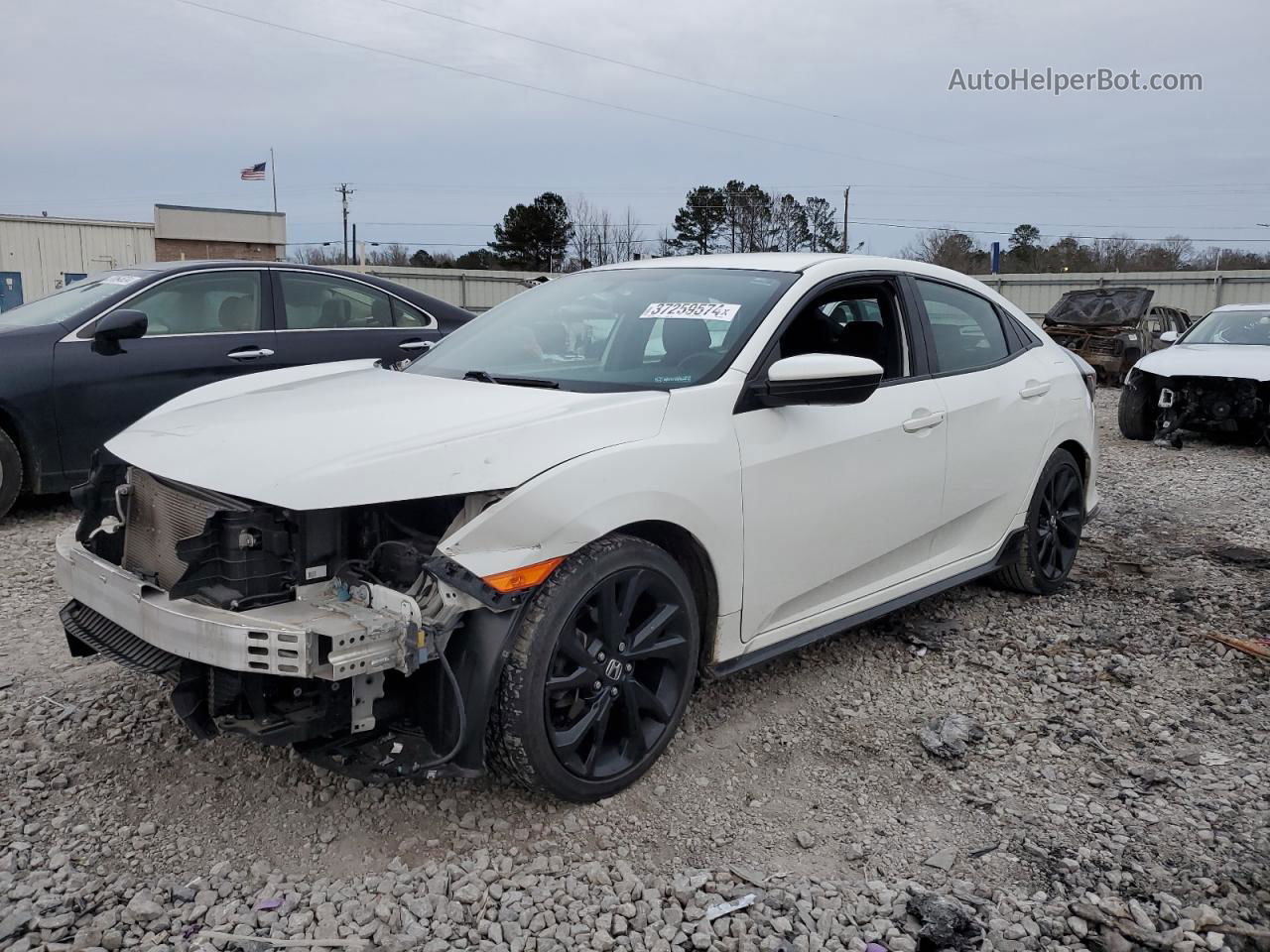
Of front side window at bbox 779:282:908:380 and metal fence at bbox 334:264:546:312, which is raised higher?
metal fence at bbox 334:264:546:312

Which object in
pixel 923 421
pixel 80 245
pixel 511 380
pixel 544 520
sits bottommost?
pixel 544 520

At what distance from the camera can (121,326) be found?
582 cm

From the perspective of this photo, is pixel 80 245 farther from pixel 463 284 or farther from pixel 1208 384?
pixel 1208 384

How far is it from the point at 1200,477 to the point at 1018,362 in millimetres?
4817

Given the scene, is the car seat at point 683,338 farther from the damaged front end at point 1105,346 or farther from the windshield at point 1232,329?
the damaged front end at point 1105,346

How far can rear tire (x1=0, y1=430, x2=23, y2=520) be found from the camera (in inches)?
229

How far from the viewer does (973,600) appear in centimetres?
497

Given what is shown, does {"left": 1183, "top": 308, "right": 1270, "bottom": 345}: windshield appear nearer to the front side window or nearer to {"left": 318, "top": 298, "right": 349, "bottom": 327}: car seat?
the front side window

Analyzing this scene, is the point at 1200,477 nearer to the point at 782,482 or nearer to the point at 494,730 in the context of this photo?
the point at 782,482

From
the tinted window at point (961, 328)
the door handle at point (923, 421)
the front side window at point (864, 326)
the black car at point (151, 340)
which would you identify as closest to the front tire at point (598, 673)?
the door handle at point (923, 421)

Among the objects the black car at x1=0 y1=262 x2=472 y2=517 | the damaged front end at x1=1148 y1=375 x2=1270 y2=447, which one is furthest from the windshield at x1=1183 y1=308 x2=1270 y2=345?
the black car at x1=0 y1=262 x2=472 y2=517

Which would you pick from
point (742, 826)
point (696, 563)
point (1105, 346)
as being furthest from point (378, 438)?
point (1105, 346)

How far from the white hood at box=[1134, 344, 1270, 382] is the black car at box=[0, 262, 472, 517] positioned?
7308 millimetres

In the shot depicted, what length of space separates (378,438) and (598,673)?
0.88m
